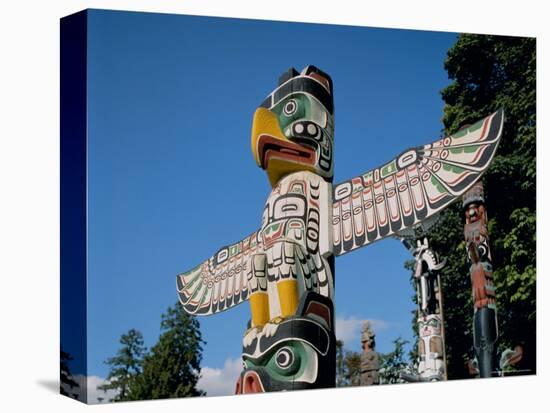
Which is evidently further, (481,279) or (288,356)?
(481,279)

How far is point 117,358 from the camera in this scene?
11.1m

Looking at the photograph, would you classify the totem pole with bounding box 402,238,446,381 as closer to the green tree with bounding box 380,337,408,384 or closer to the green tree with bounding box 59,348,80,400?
the green tree with bounding box 380,337,408,384

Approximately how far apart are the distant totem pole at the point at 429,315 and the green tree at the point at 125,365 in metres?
3.86

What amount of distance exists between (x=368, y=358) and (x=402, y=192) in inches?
85.5

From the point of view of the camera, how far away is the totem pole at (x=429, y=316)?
13.1 m

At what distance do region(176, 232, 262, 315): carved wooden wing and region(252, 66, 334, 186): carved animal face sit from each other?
0.93m

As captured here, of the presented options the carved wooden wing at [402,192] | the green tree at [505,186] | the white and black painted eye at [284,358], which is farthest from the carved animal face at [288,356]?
the green tree at [505,186]

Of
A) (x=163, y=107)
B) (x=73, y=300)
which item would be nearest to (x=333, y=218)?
(x=163, y=107)

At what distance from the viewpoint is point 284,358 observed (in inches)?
465

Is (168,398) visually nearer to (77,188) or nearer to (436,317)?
(77,188)

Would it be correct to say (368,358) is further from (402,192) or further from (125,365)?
(125,365)

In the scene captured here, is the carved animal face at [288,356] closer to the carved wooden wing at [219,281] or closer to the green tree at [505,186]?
the carved wooden wing at [219,281]

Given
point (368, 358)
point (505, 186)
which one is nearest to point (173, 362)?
point (368, 358)

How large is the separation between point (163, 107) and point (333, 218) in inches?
103
